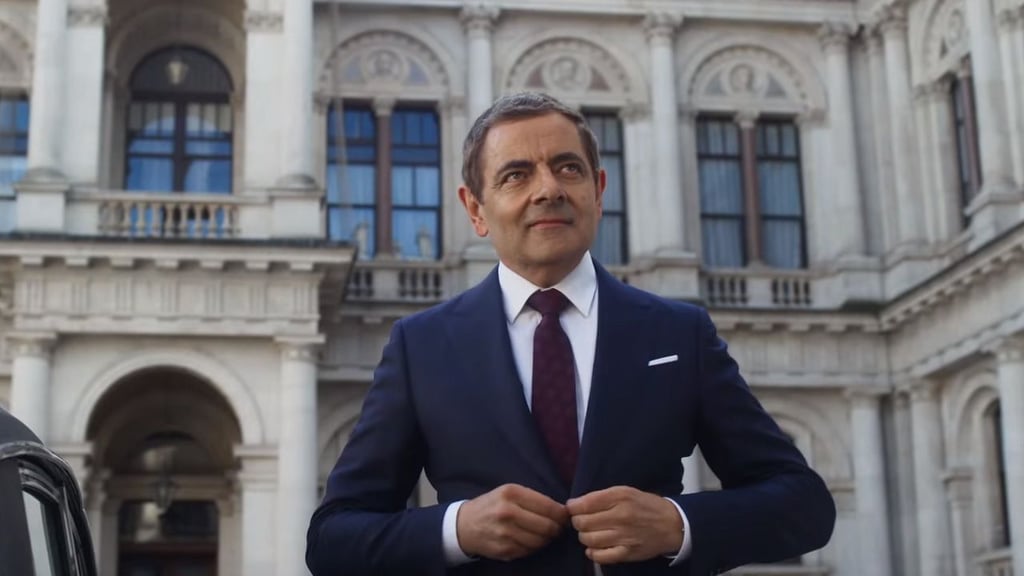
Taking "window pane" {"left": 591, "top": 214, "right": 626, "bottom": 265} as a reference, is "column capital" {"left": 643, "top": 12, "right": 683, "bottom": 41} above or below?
above

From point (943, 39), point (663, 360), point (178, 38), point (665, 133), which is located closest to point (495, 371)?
point (663, 360)

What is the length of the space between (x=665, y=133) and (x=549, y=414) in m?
23.2

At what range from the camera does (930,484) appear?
80.8ft

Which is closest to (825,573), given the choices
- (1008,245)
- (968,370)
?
(968,370)

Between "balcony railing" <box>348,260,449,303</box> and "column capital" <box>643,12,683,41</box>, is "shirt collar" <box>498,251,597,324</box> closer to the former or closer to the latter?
"balcony railing" <box>348,260,449,303</box>

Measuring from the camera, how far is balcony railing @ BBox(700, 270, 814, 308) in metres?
26.0

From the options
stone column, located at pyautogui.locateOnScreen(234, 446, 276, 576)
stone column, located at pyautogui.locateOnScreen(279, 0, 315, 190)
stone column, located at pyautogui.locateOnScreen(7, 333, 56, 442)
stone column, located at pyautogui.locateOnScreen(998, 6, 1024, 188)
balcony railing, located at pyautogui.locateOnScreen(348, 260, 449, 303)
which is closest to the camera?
stone column, located at pyautogui.locateOnScreen(7, 333, 56, 442)

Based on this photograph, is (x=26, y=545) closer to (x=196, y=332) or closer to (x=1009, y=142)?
(x=196, y=332)

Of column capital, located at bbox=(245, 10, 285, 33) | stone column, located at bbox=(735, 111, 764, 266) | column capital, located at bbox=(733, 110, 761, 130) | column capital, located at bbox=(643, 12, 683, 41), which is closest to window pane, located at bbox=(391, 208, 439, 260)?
column capital, located at bbox=(245, 10, 285, 33)

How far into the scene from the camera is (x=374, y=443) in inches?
130

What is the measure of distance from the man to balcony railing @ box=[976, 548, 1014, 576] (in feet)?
67.0

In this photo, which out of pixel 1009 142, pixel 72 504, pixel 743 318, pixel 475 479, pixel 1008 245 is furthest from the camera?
pixel 743 318

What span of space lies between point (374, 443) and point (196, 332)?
1855cm

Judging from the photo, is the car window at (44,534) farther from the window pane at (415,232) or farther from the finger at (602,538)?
the window pane at (415,232)
